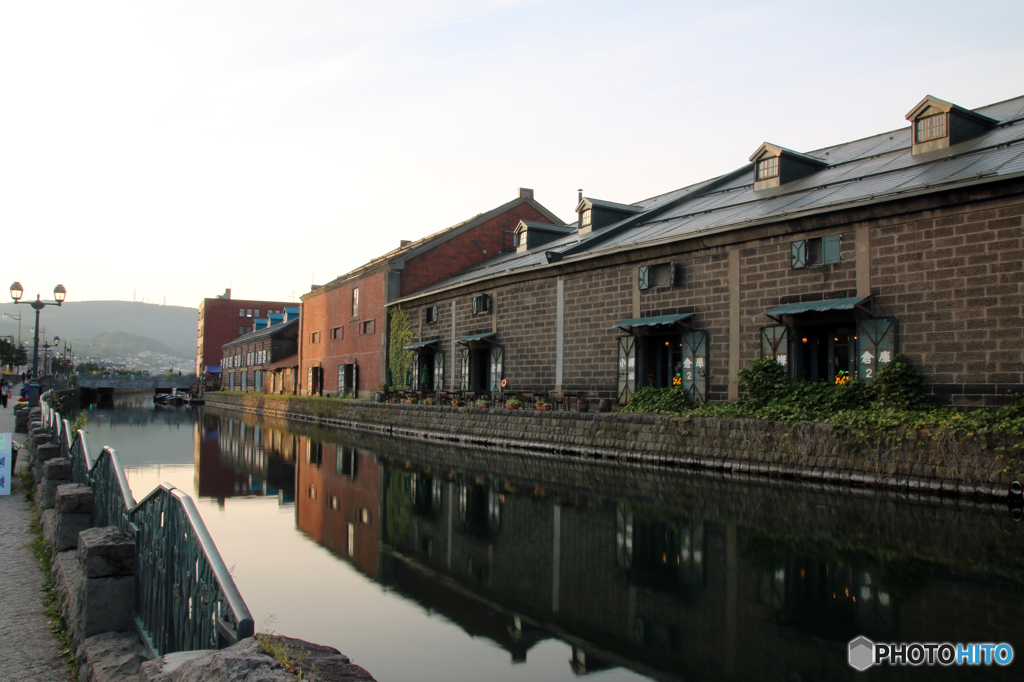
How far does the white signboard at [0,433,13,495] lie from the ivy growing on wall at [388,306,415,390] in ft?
78.6

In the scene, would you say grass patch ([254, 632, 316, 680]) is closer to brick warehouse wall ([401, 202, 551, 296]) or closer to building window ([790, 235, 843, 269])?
building window ([790, 235, 843, 269])

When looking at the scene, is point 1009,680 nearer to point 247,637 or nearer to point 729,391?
point 247,637

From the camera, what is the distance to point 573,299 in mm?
23922

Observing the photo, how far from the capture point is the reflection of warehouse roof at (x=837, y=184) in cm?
1533

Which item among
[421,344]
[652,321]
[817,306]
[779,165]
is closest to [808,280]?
[817,306]

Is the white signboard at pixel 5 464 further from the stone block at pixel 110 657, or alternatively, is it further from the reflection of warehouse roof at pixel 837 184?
the reflection of warehouse roof at pixel 837 184

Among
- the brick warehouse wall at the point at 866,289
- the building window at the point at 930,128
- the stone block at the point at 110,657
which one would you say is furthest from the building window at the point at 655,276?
the stone block at the point at 110,657

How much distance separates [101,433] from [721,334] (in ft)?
73.9

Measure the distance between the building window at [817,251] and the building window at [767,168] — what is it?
6072 mm

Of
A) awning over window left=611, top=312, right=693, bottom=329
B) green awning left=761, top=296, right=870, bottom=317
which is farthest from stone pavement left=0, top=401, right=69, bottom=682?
awning over window left=611, top=312, right=693, bottom=329

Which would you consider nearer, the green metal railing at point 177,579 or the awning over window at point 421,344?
the green metal railing at point 177,579

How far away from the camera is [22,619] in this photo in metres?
5.64

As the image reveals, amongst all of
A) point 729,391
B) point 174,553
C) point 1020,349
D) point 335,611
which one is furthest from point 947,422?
point 174,553

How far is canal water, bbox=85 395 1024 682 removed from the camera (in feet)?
17.0
